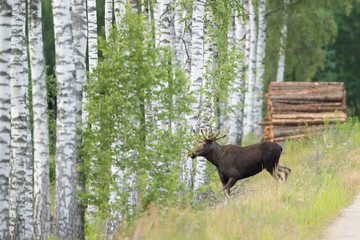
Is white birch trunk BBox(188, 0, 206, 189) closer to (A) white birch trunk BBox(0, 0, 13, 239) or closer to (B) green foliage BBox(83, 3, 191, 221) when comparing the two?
(B) green foliage BBox(83, 3, 191, 221)

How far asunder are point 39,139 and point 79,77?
1.24 metres

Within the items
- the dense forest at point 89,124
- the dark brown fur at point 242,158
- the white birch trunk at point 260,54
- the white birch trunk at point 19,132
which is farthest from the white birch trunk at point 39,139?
the white birch trunk at point 260,54

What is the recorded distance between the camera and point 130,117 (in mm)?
10148

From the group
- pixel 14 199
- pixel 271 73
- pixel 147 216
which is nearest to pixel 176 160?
pixel 147 216

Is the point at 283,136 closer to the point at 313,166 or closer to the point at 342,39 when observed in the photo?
the point at 313,166

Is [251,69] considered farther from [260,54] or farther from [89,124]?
[89,124]

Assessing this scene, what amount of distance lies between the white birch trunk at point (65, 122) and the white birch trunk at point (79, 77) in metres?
0.30

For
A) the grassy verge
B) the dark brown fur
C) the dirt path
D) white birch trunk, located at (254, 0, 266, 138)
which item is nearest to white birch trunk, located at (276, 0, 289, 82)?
white birch trunk, located at (254, 0, 266, 138)

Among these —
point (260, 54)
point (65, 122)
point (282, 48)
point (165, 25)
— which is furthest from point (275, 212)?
point (282, 48)

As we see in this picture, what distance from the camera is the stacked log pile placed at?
2272 cm

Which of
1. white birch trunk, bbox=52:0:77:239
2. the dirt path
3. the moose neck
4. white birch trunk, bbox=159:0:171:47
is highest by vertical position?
white birch trunk, bbox=159:0:171:47

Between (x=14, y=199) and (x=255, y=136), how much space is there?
60.3 ft

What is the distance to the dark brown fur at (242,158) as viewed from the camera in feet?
47.6

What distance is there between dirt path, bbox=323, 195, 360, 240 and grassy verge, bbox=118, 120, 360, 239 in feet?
0.48
